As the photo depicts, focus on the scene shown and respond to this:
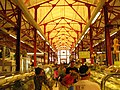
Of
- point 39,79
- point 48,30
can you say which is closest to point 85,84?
point 39,79

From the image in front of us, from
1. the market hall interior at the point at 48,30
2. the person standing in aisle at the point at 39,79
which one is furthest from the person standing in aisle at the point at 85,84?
the person standing in aisle at the point at 39,79

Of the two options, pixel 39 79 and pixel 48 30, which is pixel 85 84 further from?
pixel 48 30

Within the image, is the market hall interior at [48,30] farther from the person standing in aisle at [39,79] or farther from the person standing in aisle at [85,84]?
the person standing in aisle at [39,79]

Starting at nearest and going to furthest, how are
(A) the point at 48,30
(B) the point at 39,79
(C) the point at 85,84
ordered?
1. (C) the point at 85,84
2. (B) the point at 39,79
3. (A) the point at 48,30

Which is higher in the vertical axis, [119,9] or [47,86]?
[119,9]

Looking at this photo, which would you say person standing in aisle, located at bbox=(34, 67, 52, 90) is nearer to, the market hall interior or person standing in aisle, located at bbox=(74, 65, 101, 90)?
the market hall interior

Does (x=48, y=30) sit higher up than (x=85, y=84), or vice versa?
(x=48, y=30)

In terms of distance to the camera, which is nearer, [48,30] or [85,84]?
[85,84]

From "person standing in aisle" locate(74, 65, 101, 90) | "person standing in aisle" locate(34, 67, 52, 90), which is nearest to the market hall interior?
"person standing in aisle" locate(74, 65, 101, 90)

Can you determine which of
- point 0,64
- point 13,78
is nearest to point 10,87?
point 13,78

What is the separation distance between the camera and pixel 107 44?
10391 millimetres

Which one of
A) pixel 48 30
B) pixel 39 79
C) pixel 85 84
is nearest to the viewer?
pixel 85 84

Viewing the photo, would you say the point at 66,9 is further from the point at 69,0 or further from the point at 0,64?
the point at 0,64

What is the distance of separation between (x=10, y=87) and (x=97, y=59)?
12.8m
